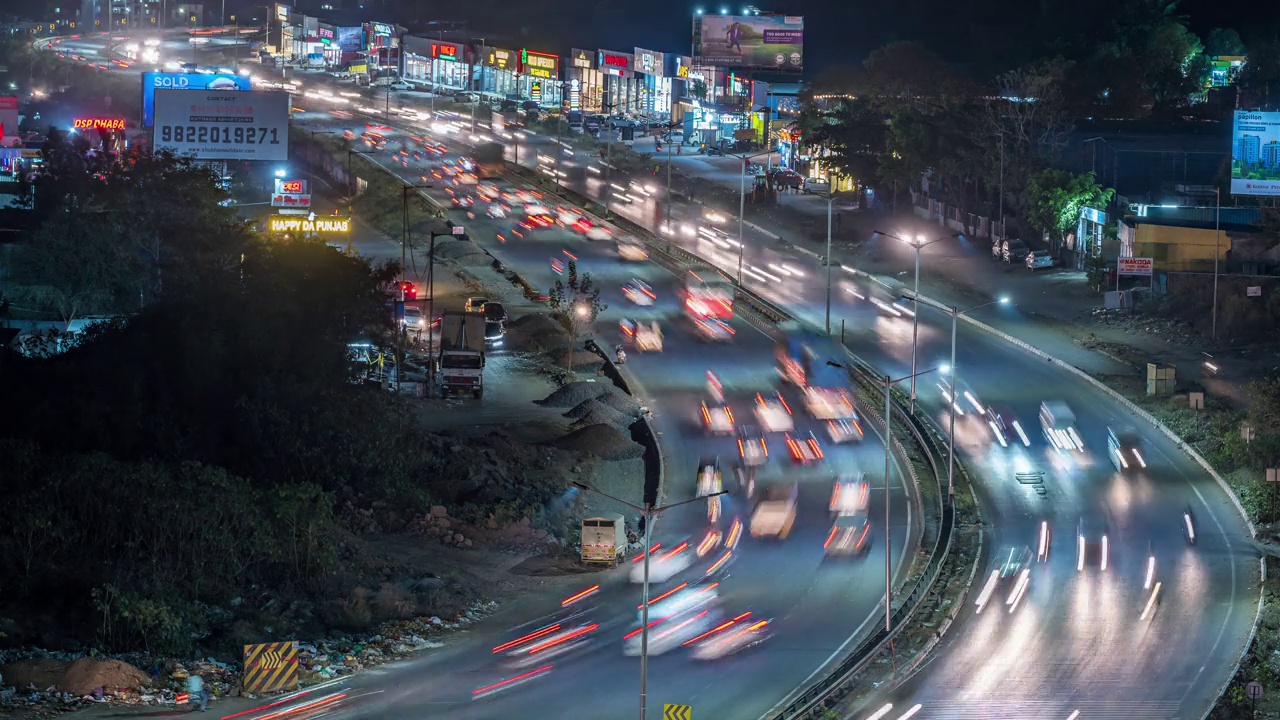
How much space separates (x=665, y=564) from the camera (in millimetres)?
49438

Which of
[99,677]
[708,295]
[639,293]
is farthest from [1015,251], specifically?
[99,677]

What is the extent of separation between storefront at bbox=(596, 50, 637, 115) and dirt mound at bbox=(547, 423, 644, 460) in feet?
372

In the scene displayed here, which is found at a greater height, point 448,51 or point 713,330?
point 448,51

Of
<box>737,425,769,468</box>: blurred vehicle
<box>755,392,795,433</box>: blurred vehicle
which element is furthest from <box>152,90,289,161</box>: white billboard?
<box>737,425,769,468</box>: blurred vehicle

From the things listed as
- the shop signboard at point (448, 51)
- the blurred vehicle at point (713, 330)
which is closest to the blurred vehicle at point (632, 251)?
the blurred vehicle at point (713, 330)

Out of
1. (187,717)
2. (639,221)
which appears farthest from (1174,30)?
(187,717)

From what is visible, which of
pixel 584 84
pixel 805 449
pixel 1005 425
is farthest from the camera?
pixel 584 84

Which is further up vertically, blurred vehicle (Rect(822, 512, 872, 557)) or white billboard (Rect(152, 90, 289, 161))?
white billboard (Rect(152, 90, 289, 161))

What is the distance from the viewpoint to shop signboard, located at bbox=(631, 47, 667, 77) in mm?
165625

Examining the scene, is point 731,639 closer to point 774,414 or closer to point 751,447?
point 751,447

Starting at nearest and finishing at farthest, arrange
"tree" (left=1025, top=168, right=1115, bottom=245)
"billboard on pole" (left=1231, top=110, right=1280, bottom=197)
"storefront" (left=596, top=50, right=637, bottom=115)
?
"billboard on pole" (left=1231, top=110, right=1280, bottom=197) → "tree" (left=1025, top=168, right=1115, bottom=245) → "storefront" (left=596, top=50, right=637, bottom=115)

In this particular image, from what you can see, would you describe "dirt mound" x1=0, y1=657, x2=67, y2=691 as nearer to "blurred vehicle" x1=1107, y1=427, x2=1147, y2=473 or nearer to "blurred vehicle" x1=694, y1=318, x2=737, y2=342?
"blurred vehicle" x1=1107, y1=427, x2=1147, y2=473

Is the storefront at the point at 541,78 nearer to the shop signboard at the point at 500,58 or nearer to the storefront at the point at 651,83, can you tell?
the shop signboard at the point at 500,58

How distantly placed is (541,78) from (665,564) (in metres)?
140
